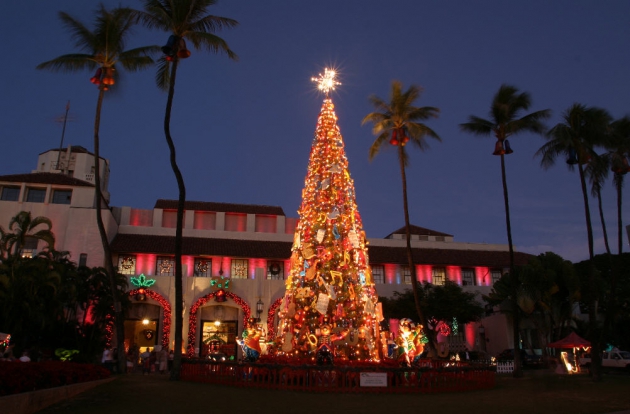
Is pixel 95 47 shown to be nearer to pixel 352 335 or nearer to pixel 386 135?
pixel 386 135

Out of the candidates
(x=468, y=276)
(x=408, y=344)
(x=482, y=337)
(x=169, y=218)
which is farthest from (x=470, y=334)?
(x=169, y=218)

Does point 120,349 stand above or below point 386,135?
below

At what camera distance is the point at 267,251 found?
119 ft

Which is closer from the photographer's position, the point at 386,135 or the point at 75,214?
the point at 386,135

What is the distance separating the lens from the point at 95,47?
928 inches

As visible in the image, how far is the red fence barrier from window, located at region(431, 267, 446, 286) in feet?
74.2

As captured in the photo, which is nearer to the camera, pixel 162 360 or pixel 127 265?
pixel 162 360

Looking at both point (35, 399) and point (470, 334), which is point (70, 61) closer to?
point (35, 399)

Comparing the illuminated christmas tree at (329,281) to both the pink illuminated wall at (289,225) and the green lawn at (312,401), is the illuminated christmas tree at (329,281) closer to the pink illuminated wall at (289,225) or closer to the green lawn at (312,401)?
the green lawn at (312,401)

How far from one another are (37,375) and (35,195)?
26884 mm

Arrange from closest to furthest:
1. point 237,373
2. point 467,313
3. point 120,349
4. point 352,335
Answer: point 237,373, point 352,335, point 120,349, point 467,313

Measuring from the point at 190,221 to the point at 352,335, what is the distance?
24.6 metres

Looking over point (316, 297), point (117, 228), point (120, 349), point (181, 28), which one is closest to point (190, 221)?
point (117, 228)

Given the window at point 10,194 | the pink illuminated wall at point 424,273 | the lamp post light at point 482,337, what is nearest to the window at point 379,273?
the pink illuminated wall at point 424,273
